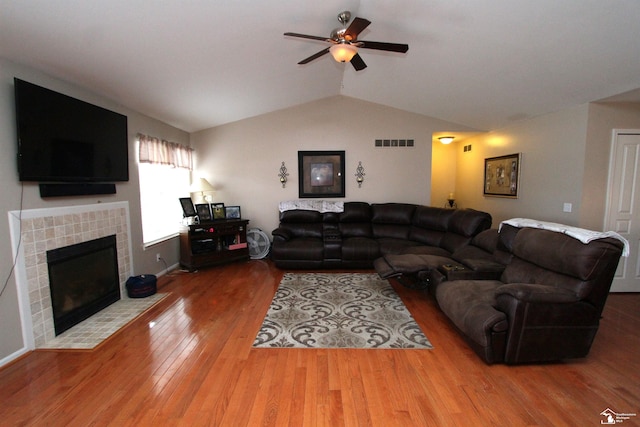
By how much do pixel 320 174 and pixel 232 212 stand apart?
181 centimetres

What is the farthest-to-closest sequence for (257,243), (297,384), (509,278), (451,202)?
(451,202) < (257,243) < (509,278) < (297,384)

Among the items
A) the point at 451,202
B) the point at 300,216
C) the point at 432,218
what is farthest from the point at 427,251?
the point at 451,202

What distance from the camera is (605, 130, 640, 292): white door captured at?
10.7 feet

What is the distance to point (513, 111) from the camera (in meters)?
3.90

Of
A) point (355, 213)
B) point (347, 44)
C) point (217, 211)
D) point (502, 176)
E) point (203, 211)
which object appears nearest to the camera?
point (347, 44)

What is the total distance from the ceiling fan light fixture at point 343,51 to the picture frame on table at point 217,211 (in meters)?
3.44

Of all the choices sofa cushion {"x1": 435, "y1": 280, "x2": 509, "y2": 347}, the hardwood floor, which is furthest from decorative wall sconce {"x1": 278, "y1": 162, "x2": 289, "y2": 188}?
sofa cushion {"x1": 435, "y1": 280, "x2": 509, "y2": 347}

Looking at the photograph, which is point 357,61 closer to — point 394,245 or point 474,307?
point 474,307

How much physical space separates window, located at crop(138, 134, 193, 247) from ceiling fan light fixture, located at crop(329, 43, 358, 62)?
112 inches

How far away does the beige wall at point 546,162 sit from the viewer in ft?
10.8

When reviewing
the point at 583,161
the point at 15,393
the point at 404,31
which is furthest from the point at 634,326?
the point at 15,393

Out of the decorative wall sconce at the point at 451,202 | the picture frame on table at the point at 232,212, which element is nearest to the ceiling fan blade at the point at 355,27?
the picture frame on table at the point at 232,212

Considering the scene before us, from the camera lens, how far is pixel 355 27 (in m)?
2.14

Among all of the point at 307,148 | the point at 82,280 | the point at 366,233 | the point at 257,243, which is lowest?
the point at 257,243
